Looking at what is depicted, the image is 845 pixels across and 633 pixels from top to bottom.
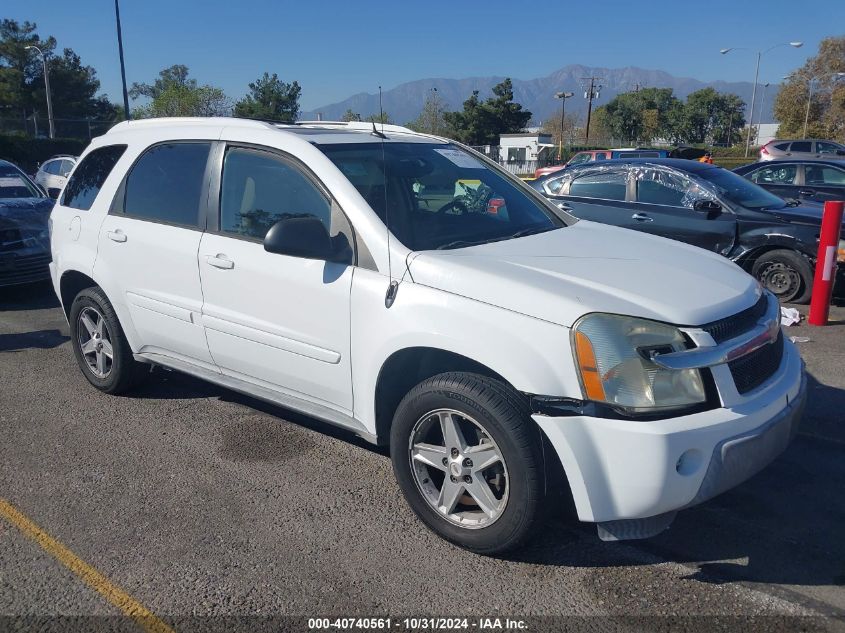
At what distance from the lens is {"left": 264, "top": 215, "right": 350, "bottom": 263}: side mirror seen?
3.38m

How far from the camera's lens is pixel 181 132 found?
454cm

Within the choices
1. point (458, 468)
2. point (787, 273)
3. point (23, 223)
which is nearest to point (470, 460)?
point (458, 468)

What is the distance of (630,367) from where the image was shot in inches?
109

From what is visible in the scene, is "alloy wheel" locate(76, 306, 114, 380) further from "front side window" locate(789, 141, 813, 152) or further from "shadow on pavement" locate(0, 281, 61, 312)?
"front side window" locate(789, 141, 813, 152)

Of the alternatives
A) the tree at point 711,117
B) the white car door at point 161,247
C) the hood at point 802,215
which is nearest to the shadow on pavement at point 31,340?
the white car door at point 161,247

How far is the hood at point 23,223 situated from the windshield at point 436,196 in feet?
20.2

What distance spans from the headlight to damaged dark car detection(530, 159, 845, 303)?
531cm

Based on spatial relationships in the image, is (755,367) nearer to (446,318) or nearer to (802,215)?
(446,318)

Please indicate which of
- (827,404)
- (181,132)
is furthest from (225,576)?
(827,404)

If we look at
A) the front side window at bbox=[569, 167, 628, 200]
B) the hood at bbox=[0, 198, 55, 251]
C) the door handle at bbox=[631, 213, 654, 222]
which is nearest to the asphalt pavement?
the door handle at bbox=[631, 213, 654, 222]

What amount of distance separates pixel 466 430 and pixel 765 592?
136cm

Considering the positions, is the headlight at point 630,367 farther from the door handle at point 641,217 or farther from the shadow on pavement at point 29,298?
the shadow on pavement at point 29,298

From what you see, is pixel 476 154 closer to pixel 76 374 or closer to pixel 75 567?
pixel 75 567

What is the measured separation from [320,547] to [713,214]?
247 inches
